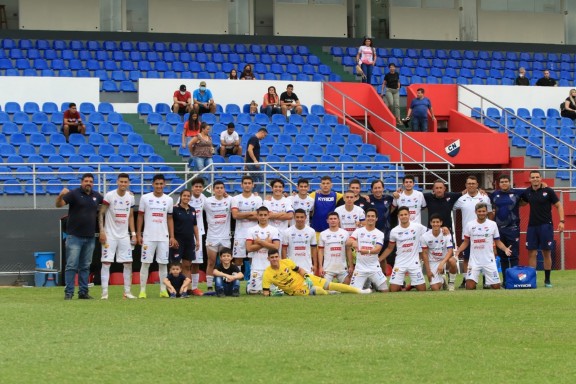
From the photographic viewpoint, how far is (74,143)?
89.4ft

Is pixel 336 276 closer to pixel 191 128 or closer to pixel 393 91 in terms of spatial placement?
pixel 191 128

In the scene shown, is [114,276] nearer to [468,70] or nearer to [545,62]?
[468,70]

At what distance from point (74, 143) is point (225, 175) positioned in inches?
152

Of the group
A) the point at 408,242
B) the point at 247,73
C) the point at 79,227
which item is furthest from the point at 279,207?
the point at 247,73

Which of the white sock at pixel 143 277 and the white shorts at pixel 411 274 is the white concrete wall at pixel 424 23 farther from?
the white sock at pixel 143 277

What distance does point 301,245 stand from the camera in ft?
64.3

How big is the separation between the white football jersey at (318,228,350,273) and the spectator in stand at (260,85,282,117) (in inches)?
467

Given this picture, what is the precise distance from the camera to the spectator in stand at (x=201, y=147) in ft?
83.4

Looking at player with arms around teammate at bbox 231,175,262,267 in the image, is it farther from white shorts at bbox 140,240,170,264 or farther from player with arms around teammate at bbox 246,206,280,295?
white shorts at bbox 140,240,170,264

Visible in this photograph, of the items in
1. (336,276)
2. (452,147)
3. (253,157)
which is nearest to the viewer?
(336,276)

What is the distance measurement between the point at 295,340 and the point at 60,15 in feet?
89.8

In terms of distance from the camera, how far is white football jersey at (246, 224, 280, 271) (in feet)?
63.2

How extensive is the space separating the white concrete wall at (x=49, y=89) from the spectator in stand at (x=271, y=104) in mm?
4502

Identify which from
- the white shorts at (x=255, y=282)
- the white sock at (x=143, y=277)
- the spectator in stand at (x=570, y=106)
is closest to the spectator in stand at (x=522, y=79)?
the spectator in stand at (x=570, y=106)
